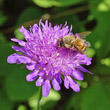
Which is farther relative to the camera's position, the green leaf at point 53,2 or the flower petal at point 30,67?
the green leaf at point 53,2

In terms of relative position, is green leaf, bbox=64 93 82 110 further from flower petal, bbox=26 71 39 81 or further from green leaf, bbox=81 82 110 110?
flower petal, bbox=26 71 39 81

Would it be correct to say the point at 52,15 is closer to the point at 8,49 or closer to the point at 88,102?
the point at 8,49

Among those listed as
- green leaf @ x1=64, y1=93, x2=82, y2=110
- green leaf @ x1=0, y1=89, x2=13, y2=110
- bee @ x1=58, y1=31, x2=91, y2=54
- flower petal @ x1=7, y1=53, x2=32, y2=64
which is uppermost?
bee @ x1=58, y1=31, x2=91, y2=54

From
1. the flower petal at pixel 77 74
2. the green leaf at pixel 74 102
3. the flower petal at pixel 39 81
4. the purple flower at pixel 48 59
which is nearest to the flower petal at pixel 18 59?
the purple flower at pixel 48 59

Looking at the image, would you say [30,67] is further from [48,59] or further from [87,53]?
[87,53]

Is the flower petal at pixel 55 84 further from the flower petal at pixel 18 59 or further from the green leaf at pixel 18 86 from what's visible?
the green leaf at pixel 18 86

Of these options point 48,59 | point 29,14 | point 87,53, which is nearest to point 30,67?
point 48,59

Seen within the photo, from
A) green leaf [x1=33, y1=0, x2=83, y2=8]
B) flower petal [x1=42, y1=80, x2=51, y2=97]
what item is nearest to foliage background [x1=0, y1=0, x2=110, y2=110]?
green leaf [x1=33, y1=0, x2=83, y2=8]

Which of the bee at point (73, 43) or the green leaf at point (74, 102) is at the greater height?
the bee at point (73, 43)
